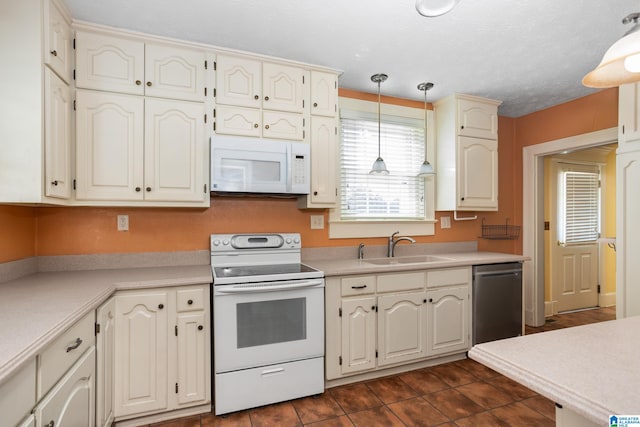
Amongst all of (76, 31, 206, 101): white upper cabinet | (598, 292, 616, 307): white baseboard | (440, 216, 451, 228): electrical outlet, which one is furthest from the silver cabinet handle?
(598, 292, 616, 307): white baseboard

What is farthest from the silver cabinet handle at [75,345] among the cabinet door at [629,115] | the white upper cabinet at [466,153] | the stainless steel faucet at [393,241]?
the cabinet door at [629,115]

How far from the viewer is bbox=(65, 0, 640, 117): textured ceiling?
1850mm

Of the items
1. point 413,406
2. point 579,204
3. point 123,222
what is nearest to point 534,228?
point 579,204

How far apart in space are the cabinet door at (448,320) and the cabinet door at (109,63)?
2.63m

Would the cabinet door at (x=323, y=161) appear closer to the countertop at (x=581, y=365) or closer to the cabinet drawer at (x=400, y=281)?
the cabinet drawer at (x=400, y=281)

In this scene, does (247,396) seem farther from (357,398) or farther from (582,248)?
(582,248)

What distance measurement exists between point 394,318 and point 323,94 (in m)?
1.82

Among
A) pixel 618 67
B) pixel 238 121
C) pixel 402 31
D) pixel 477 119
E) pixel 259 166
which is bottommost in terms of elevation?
pixel 259 166

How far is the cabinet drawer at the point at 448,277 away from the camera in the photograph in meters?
2.68

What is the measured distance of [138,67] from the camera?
6.98ft

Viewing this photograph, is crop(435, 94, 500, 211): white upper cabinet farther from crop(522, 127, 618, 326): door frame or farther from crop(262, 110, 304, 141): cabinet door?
crop(262, 110, 304, 141): cabinet door

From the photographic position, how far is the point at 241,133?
235 centimetres

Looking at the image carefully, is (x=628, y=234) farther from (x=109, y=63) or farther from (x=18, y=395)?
(x=109, y=63)

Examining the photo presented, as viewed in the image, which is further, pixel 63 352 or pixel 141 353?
pixel 141 353
